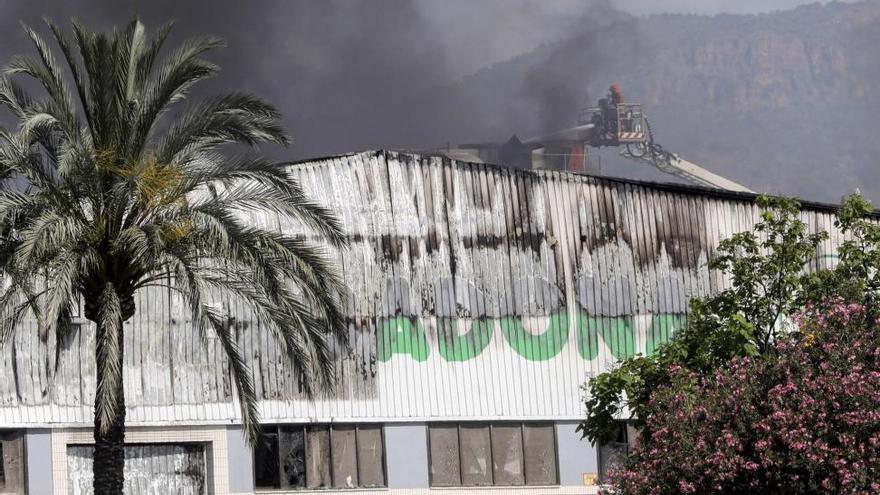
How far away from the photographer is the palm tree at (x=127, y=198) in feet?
79.5

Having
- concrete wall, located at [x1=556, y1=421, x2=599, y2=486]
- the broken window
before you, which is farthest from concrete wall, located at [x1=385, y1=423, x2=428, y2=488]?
the broken window

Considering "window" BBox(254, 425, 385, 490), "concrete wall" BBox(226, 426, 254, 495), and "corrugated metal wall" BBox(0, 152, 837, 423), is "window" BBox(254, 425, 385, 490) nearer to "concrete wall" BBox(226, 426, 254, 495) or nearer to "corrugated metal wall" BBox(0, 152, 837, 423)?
"concrete wall" BBox(226, 426, 254, 495)

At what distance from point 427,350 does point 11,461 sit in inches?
441

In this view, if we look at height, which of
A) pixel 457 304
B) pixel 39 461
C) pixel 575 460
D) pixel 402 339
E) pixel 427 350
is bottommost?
pixel 575 460

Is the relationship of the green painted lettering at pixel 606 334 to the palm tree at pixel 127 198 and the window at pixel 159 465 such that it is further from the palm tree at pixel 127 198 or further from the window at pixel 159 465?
the palm tree at pixel 127 198

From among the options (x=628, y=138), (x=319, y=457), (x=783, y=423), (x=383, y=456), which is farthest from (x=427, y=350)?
(x=628, y=138)

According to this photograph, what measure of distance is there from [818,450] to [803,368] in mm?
1618

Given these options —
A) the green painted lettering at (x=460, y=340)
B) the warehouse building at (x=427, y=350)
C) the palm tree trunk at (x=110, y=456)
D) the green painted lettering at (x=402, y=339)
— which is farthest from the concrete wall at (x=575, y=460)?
the palm tree trunk at (x=110, y=456)

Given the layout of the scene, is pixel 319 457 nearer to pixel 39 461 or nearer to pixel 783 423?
pixel 39 461

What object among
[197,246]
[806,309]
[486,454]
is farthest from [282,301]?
[486,454]

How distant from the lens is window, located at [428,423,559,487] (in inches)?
1443

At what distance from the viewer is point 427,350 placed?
121 ft

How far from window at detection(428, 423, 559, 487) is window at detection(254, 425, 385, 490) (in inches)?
63.6

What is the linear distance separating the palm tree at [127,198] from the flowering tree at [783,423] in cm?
677
